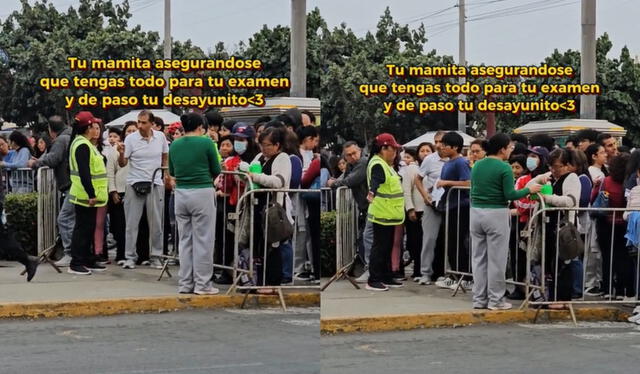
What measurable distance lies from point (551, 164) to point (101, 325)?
3.91 m

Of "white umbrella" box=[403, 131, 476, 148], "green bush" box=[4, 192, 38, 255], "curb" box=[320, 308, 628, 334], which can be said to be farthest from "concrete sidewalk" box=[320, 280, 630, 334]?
"green bush" box=[4, 192, 38, 255]

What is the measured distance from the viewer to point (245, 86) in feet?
19.5

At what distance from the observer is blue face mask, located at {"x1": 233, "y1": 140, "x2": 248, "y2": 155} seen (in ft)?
29.8

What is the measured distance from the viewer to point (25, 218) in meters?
12.3

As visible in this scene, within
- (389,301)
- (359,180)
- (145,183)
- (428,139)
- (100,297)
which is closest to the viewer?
(100,297)

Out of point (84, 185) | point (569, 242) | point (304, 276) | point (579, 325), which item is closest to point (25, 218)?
point (84, 185)

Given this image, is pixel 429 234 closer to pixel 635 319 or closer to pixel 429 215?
pixel 429 215

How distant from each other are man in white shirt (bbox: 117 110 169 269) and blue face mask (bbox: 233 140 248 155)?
1.68 meters

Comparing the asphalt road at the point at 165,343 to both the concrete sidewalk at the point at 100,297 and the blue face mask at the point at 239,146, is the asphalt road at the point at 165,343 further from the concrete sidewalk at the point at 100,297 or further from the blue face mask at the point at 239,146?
the blue face mask at the point at 239,146

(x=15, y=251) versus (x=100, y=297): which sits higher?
(x=15, y=251)

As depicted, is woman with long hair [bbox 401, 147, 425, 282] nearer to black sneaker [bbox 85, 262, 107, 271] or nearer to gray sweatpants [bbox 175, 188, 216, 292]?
gray sweatpants [bbox 175, 188, 216, 292]

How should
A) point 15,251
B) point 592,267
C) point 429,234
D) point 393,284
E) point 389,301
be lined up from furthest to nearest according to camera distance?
point 429,234 < point 592,267 < point 393,284 < point 15,251 < point 389,301

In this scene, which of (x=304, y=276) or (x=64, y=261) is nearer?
(x=304, y=276)

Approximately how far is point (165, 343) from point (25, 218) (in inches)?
215
